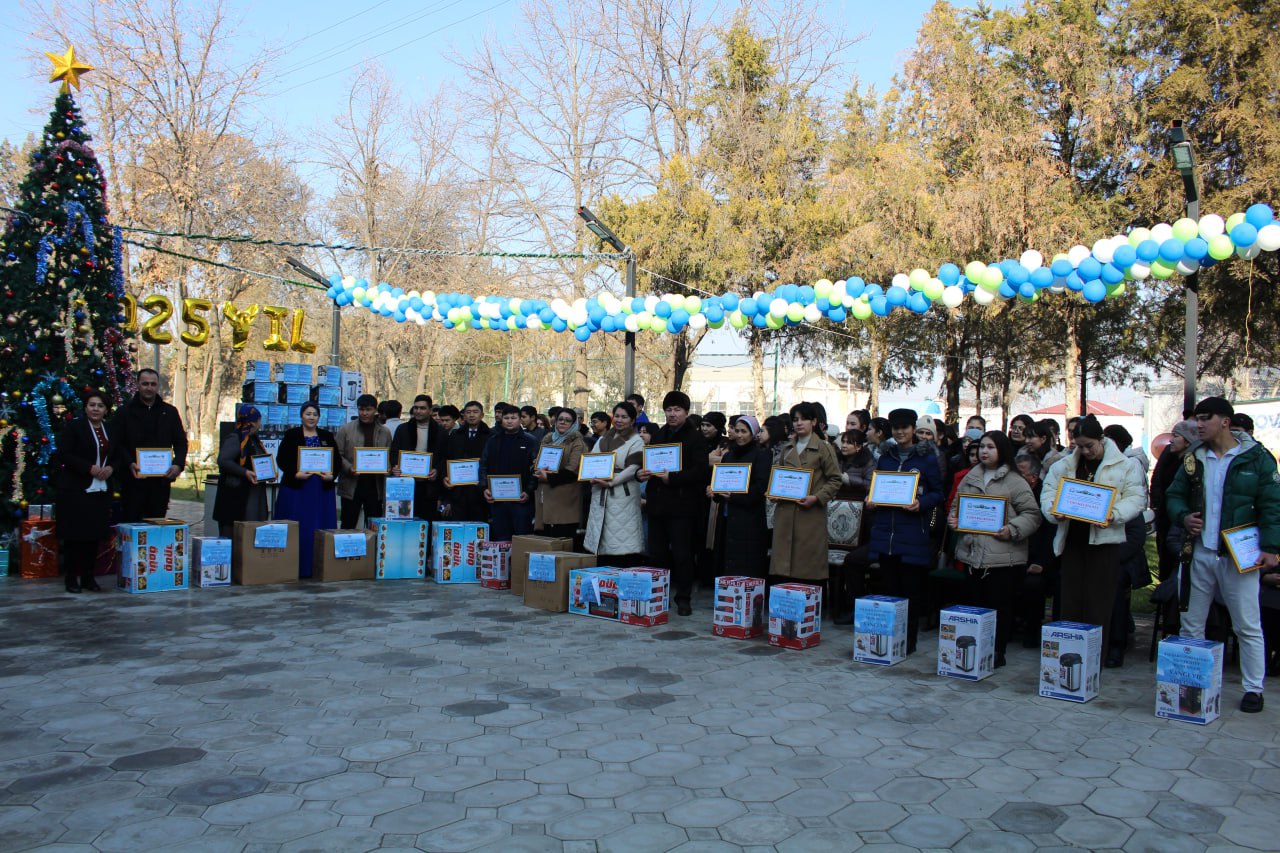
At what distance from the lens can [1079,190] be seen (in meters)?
→ 19.7

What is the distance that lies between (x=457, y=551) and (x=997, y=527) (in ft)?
17.8

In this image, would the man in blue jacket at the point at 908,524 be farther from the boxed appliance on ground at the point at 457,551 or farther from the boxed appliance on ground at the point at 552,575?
the boxed appliance on ground at the point at 457,551

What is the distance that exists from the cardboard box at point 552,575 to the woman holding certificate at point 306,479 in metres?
2.86

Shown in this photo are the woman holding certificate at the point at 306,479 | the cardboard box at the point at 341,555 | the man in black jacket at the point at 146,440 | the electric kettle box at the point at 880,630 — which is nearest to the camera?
the electric kettle box at the point at 880,630

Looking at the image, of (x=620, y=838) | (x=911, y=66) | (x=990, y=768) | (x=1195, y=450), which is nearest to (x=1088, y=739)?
(x=990, y=768)

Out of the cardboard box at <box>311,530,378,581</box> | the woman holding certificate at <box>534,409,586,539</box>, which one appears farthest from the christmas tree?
the woman holding certificate at <box>534,409,586,539</box>

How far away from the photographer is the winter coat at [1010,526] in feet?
22.5

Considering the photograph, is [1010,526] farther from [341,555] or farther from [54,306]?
[54,306]

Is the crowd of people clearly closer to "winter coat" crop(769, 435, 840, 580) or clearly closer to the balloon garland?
"winter coat" crop(769, 435, 840, 580)

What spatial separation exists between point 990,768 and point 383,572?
6.96m

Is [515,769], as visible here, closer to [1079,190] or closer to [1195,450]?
[1195,450]

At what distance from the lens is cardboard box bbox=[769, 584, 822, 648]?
23.6ft

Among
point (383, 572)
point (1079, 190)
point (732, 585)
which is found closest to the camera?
point (732, 585)

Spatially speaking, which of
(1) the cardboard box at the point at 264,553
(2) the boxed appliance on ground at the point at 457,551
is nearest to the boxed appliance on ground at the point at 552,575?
(2) the boxed appliance on ground at the point at 457,551
